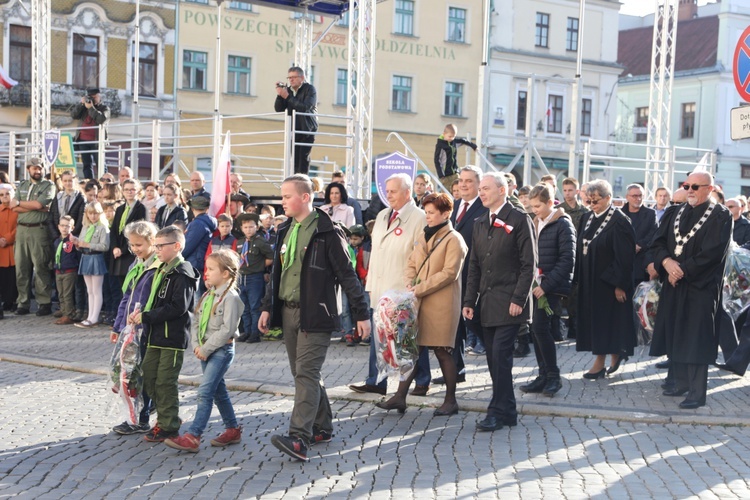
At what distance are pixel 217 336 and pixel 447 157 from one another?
369 inches

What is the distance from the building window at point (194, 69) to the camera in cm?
3834

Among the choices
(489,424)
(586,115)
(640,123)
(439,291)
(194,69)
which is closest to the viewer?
(489,424)

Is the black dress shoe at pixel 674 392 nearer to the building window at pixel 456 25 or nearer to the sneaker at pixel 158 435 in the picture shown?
the sneaker at pixel 158 435

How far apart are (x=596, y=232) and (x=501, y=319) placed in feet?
8.52

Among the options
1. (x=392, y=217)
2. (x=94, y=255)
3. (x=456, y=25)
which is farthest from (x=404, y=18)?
(x=392, y=217)

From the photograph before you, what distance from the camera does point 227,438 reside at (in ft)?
24.5

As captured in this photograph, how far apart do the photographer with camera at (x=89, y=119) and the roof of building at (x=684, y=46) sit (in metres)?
35.9

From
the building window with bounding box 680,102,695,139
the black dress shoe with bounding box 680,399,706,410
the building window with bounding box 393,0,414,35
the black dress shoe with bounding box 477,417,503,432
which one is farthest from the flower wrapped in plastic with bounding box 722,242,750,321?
the building window with bounding box 680,102,695,139

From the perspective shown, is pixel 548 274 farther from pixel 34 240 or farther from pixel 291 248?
pixel 34 240

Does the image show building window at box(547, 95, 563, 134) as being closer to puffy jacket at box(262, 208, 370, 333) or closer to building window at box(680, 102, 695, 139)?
building window at box(680, 102, 695, 139)

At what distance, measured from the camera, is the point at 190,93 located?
38406 millimetres

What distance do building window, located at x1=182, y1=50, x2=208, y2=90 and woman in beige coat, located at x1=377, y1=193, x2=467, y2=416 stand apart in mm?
30967

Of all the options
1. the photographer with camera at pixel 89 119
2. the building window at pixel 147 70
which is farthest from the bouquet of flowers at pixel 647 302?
the building window at pixel 147 70

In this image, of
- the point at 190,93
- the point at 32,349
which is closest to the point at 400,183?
the point at 32,349
